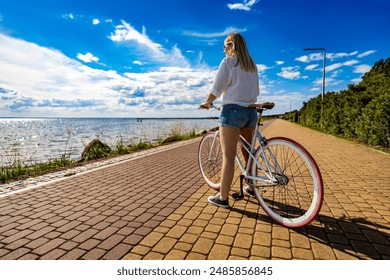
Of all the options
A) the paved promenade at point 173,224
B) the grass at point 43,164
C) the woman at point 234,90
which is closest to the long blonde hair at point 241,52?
the woman at point 234,90

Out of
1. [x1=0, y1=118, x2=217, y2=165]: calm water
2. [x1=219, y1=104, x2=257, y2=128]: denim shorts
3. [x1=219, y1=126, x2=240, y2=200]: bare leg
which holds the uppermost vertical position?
[x1=219, y1=104, x2=257, y2=128]: denim shorts

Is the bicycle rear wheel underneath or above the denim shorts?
underneath

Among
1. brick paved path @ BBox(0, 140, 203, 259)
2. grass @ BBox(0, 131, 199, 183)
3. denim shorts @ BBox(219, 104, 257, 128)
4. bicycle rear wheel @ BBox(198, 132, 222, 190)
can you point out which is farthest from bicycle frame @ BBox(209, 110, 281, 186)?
grass @ BBox(0, 131, 199, 183)

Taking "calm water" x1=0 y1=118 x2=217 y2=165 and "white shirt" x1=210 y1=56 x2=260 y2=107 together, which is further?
"calm water" x1=0 y1=118 x2=217 y2=165

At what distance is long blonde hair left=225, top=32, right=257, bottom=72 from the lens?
3084 millimetres

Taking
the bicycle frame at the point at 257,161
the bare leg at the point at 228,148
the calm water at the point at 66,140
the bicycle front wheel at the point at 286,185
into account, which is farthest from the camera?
the calm water at the point at 66,140

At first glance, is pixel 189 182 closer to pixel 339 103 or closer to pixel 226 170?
pixel 226 170

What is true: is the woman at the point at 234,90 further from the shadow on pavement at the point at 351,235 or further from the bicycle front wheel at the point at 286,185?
the shadow on pavement at the point at 351,235

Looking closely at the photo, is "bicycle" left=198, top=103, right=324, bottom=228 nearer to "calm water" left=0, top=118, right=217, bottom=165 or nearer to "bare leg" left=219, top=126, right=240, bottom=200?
"bare leg" left=219, top=126, right=240, bottom=200

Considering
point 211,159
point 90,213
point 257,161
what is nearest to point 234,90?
point 257,161

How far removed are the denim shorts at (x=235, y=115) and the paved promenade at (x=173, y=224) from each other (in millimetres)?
1194

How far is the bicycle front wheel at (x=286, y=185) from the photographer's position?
268 centimetres

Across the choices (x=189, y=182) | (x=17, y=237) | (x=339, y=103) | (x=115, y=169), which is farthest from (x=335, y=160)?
(x=339, y=103)

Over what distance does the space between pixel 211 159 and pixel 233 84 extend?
5.60ft
